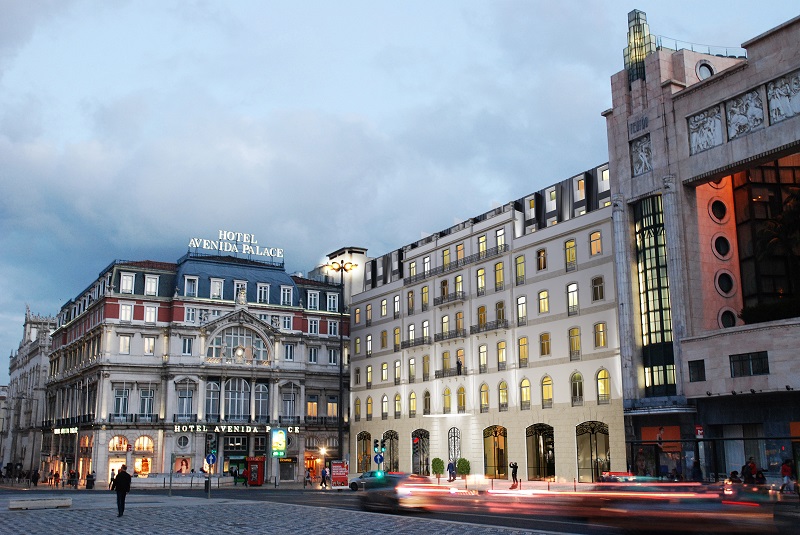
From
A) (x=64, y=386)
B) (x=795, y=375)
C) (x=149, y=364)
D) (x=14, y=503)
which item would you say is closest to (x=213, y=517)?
(x=14, y=503)

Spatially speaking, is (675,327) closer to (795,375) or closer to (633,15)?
(795,375)

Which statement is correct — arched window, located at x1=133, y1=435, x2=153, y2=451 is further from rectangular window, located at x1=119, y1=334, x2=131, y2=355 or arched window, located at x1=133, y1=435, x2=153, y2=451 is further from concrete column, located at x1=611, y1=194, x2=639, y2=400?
concrete column, located at x1=611, y1=194, x2=639, y2=400

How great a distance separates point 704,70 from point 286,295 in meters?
51.4

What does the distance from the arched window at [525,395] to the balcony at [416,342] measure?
42.0ft

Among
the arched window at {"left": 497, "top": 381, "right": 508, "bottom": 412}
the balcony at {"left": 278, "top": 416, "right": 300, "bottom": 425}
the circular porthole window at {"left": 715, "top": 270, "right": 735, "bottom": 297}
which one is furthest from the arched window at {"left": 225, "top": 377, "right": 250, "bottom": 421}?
the circular porthole window at {"left": 715, "top": 270, "right": 735, "bottom": 297}

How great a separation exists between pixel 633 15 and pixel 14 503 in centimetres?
4595

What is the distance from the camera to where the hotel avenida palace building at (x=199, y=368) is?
79.5 m

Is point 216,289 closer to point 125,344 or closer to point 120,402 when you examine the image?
point 125,344

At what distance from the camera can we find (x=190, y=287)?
8412 centimetres

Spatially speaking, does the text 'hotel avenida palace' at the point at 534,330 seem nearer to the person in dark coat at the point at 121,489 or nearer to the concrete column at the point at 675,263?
the concrete column at the point at 675,263

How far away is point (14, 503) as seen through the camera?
3500cm

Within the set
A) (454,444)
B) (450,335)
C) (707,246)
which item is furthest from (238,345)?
(707,246)

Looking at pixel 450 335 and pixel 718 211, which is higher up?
pixel 718 211

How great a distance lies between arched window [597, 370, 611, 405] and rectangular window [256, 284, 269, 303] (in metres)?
43.1
